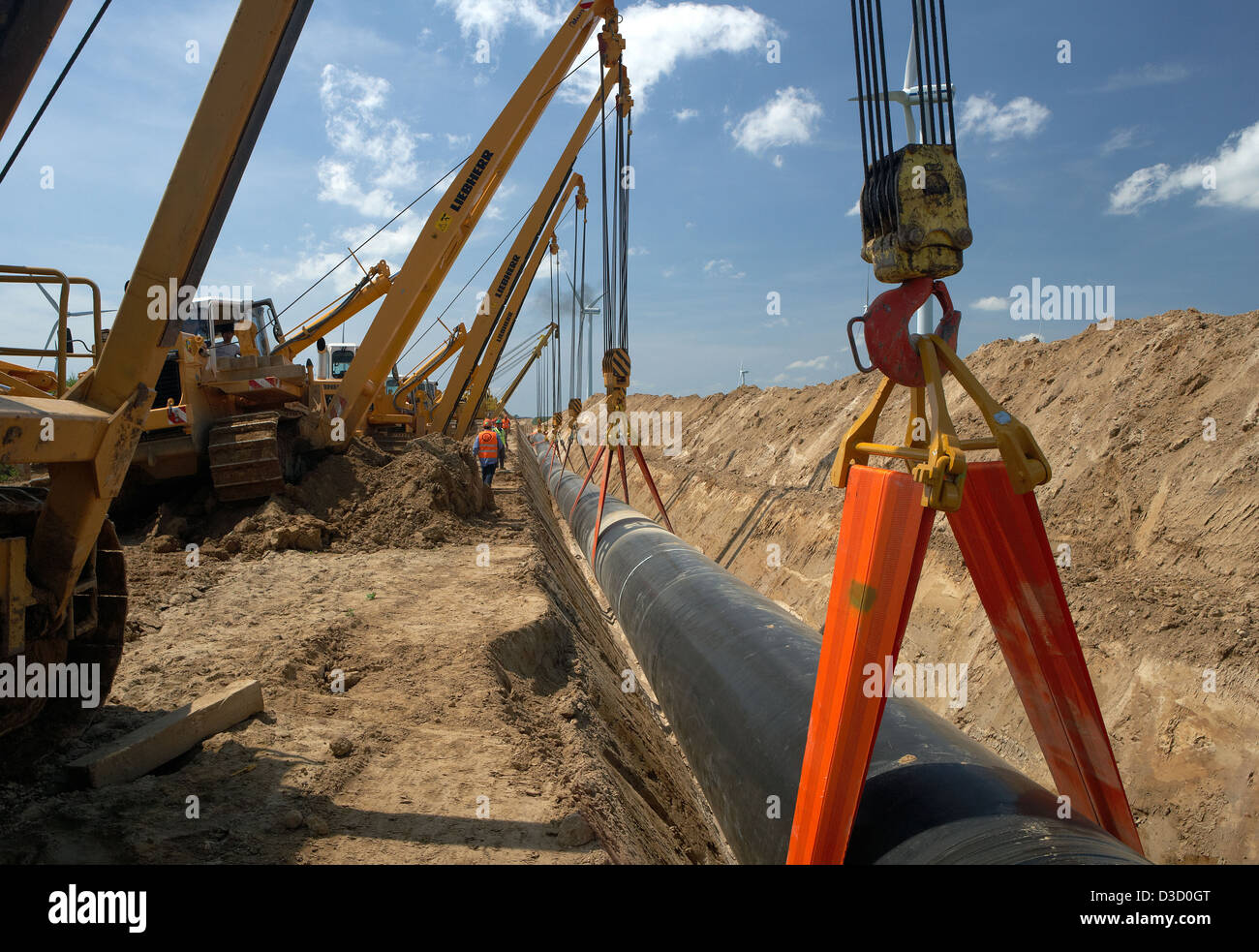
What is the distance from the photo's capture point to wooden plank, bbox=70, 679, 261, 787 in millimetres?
3412

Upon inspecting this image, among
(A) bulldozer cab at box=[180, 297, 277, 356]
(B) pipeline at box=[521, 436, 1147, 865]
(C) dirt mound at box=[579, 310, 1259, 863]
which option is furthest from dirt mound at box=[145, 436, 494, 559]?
(C) dirt mound at box=[579, 310, 1259, 863]

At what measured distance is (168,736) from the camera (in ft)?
12.2

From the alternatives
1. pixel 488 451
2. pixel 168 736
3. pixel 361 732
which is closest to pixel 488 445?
pixel 488 451

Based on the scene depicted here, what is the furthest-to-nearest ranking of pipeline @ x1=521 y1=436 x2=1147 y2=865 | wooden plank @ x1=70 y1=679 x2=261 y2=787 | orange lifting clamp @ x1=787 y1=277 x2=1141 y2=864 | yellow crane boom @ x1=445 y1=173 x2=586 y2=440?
yellow crane boom @ x1=445 y1=173 x2=586 y2=440 < wooden plank @ x1=70 y1=679 x2=261 y2=787 < pipeline @ x1=521 y1=436 x2=1147 y2=865 < orange lifting clamp @ x1=787 y1=277 x2=1141 y2=864

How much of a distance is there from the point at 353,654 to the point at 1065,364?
11.4 m

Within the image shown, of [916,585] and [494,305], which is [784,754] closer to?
[916,585]

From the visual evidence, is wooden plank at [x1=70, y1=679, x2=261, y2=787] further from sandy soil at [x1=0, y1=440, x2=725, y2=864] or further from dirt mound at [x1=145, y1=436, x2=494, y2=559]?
dirt mound at [x1=145, y1=436, x2=494, y2=559]

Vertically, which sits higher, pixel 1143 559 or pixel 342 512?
pixel 342 512

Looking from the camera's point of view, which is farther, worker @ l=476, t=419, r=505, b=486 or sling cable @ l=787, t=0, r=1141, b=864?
worker @ l=476, t=419, r=505, b=486

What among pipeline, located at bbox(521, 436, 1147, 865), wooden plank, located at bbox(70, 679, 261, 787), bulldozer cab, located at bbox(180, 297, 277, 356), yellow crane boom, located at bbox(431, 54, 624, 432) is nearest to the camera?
pipeline, located at bbox(521, 436, 1147, 865)

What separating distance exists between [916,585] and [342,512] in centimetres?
929

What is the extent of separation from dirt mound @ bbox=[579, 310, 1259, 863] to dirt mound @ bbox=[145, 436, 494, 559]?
5.30 m

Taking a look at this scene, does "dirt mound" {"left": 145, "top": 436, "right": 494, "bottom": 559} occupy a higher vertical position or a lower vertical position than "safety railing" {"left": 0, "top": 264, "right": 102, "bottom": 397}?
lower

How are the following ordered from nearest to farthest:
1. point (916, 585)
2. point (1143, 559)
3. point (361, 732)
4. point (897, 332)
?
point (916, 585), point (897, 332), point (361, 732), point (1143, 559)
